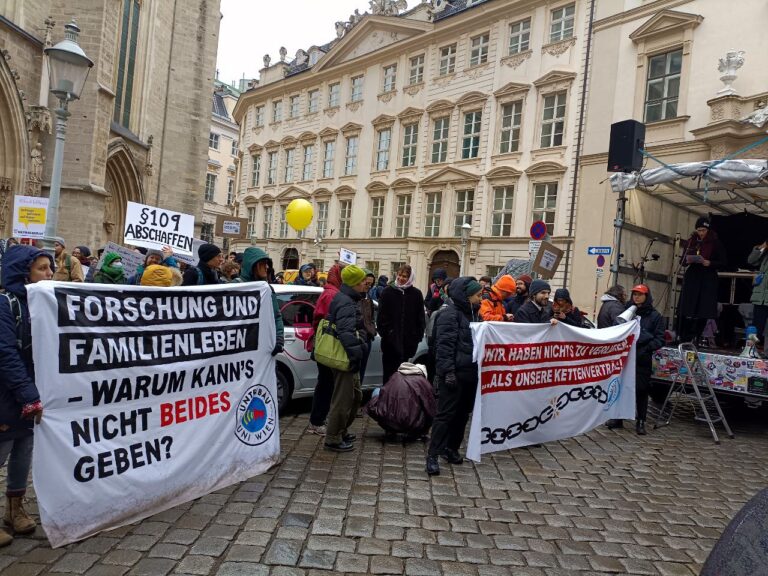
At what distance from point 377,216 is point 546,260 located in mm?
22522

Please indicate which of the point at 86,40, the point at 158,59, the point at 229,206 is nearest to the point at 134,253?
the point at 86,40

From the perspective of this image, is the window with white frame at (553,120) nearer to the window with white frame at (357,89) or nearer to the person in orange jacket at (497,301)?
the window with white frame at (357,89)

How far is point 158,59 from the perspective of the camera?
70.4 feet

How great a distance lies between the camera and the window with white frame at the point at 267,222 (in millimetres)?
40250

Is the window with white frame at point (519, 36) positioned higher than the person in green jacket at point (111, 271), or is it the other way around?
the window with white frame at point (519, 36)

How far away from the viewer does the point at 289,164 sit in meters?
39.2

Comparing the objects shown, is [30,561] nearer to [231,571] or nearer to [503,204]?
[231,571]

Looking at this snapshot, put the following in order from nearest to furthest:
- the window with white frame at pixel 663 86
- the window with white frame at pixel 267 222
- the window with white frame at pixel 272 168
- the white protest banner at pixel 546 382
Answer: the white protest banner at pixel 546 382 < the window with white frame at pixel 663 86 < the window with white frame at pixel 267 222 < the window with white frame at pixel 272 168

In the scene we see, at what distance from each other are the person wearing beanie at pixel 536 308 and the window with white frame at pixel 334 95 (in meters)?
31.5

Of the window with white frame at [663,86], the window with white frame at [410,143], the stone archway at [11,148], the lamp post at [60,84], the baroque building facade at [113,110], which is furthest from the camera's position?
the window with white frame at [410,143]

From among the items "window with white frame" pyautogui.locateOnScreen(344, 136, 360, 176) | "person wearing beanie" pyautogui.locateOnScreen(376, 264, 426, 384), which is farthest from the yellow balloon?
"window with white frame" pyautogui.locateOnScreen(344, 136, 360, 176)

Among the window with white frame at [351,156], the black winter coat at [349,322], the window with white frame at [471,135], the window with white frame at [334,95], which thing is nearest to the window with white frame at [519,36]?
A: the window with white frame at [471,135]

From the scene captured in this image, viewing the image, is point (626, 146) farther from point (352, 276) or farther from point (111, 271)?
point (111, 271)

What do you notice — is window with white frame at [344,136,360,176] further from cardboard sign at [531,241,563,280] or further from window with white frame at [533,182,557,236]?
Answer: cardboard sign at [531,241,563,280]
